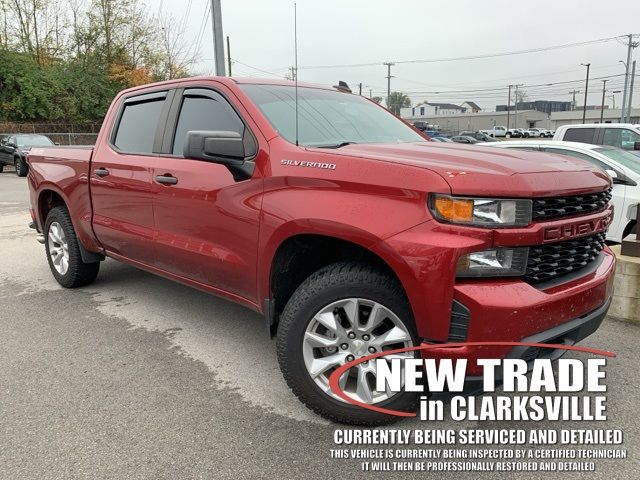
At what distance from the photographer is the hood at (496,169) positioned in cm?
231

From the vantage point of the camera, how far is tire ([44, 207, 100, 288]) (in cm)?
504

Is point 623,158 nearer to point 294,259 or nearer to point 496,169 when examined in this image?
point 496,169

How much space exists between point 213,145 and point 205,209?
0.55m

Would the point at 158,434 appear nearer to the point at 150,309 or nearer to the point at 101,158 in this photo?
the point at 150,309

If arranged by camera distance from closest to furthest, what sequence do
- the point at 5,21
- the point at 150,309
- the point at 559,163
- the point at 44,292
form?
1. the point at 559,163
2. the point at 150,309
3. the point at 44,292
4. the point at 5,21

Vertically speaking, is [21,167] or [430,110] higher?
[430,110]

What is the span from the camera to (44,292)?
5.25 metres

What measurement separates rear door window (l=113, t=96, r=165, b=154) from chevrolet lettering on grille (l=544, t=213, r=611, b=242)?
2.87 m

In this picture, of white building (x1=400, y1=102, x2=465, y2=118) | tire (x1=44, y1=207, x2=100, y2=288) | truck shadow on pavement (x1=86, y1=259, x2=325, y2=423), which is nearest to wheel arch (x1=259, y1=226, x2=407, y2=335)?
truck shadow on pavement (x1=86, y1=259, x2=325, y2=423)

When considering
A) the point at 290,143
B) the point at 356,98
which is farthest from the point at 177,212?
the point at 356,98

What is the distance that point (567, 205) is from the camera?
255cm

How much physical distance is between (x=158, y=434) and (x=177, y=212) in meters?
1.50

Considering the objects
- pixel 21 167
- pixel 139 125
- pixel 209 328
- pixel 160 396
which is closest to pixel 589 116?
pixel 21 167

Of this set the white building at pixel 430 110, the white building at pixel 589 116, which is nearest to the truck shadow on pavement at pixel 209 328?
the white building at pixel 589 116
